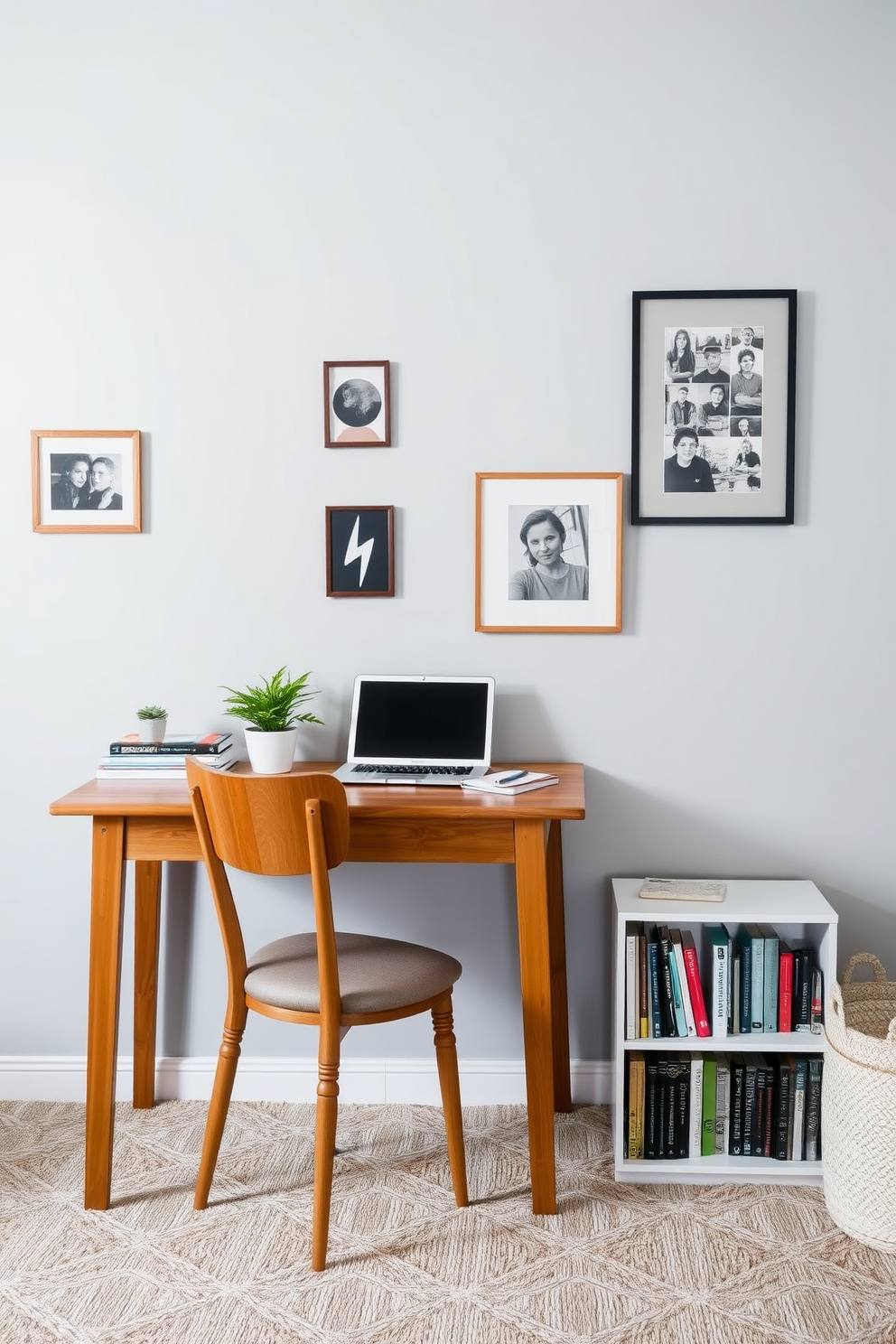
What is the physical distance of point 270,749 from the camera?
2221 mm

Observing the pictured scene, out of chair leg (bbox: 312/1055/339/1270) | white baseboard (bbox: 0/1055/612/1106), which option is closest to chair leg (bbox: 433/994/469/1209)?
chair leg (bbox: 312/1055/339/1270)

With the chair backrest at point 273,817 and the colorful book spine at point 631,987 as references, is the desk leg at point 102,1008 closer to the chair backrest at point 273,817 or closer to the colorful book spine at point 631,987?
the chair backrest at point 273,817

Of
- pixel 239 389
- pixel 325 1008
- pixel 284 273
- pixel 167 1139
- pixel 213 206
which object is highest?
pixel 213 206

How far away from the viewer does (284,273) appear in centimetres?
239

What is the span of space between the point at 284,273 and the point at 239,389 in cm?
28

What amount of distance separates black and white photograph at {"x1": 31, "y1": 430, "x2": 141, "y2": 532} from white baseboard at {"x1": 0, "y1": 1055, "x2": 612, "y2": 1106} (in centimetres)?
130

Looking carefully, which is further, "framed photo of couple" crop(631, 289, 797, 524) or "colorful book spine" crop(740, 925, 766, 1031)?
"framed photo of couple" crop(631, 289, 797, 524)

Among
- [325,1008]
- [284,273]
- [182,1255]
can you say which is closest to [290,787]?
[325,1008]

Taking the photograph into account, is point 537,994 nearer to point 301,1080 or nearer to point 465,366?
point 301,1080

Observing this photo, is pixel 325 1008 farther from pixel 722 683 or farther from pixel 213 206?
pixel 213 206

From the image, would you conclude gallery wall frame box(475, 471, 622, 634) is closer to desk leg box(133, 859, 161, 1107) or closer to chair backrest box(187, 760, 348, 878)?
chair backrest box(187, 760, 348, 878)

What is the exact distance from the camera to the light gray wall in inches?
91.4

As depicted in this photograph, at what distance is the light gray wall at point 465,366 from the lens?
2322mm

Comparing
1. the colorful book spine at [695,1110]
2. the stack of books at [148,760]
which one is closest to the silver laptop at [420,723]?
the stack of books at [148,760]
